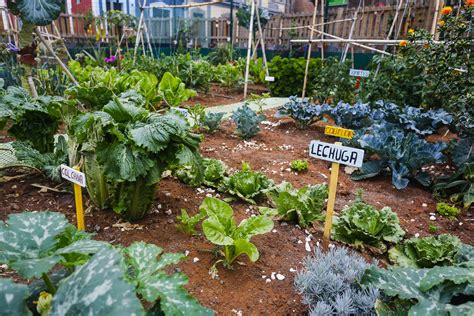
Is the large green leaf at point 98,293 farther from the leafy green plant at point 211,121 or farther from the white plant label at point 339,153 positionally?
the leafy green plant at point 211,121

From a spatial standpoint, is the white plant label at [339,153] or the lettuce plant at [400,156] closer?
the white plant label at [339,153]

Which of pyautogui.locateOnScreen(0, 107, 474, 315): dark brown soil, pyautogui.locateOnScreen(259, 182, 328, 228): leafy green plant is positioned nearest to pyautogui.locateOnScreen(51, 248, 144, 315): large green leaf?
pyautogui.locateOnScreen(0, 107, 474, 315): dark brown soil

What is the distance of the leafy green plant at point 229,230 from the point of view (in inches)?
69.8

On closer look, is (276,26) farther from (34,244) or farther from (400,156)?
(34,244)

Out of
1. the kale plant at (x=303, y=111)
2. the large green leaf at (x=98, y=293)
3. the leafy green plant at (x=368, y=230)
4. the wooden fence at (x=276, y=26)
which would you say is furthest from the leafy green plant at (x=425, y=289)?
the wooden fence at (x=276, y=26)

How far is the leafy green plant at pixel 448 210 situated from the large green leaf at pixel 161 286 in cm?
230

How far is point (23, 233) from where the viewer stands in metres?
1.08

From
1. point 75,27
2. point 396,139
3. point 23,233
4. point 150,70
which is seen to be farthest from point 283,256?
point 75,27

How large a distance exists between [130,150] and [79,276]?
106 cm

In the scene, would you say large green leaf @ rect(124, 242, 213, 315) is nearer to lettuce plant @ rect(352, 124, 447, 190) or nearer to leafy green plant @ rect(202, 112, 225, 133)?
lettuce plant @ rect(352, 124, 447, 190)

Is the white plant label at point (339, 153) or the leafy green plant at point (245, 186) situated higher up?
the white plant label at point (339, 153)

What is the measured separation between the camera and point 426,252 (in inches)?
77.5

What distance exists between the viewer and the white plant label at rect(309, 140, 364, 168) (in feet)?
5.93

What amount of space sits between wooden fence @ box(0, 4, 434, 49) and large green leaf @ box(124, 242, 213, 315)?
644 centimetres
